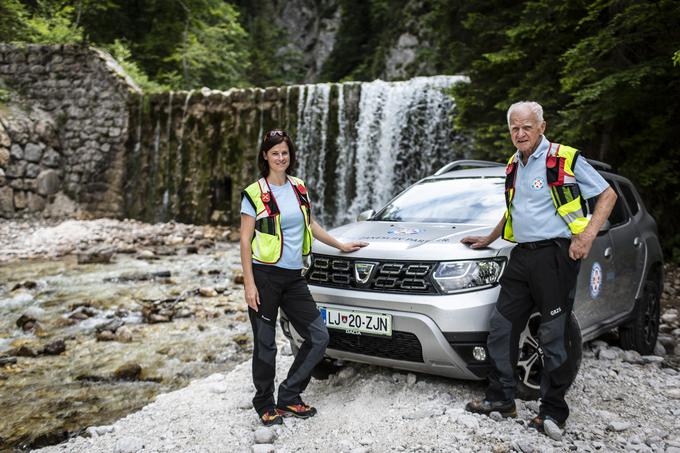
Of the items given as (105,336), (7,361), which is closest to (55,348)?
(7,361)

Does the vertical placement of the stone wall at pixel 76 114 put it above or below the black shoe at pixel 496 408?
Result: above

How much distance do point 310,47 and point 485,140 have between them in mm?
45948

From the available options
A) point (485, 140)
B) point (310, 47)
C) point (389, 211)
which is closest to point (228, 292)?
point (389, 211)

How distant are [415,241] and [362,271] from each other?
1.34 ft

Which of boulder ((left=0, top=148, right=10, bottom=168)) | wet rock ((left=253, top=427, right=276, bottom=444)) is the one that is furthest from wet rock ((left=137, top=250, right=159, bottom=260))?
wet rock ((left=253, top=427, right=276, bottom=444))

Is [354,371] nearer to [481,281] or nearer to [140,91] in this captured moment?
[481,281]

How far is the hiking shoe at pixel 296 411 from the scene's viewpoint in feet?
11.2

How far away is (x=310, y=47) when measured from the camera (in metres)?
52.3

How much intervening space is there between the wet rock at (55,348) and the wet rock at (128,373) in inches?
41.8

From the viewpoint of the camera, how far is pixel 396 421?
329cm

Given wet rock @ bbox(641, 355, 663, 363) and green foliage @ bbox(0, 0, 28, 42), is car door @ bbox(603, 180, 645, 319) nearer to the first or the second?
wet rock @ bbox(641, 355, 663, 363)

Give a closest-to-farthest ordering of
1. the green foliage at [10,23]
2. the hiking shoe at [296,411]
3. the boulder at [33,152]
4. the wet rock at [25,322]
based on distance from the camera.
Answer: the hiking shoe at [296,411] → the wet rock at [25,322] → the boulder at [33,152] → the green foliage at [10,23]

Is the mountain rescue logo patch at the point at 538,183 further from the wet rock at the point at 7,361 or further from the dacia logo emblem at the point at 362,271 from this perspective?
the wet rock at the point at 7,361

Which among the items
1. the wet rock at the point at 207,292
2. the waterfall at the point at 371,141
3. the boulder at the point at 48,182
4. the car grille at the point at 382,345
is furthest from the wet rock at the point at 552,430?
the boulder at the point at 48,182
